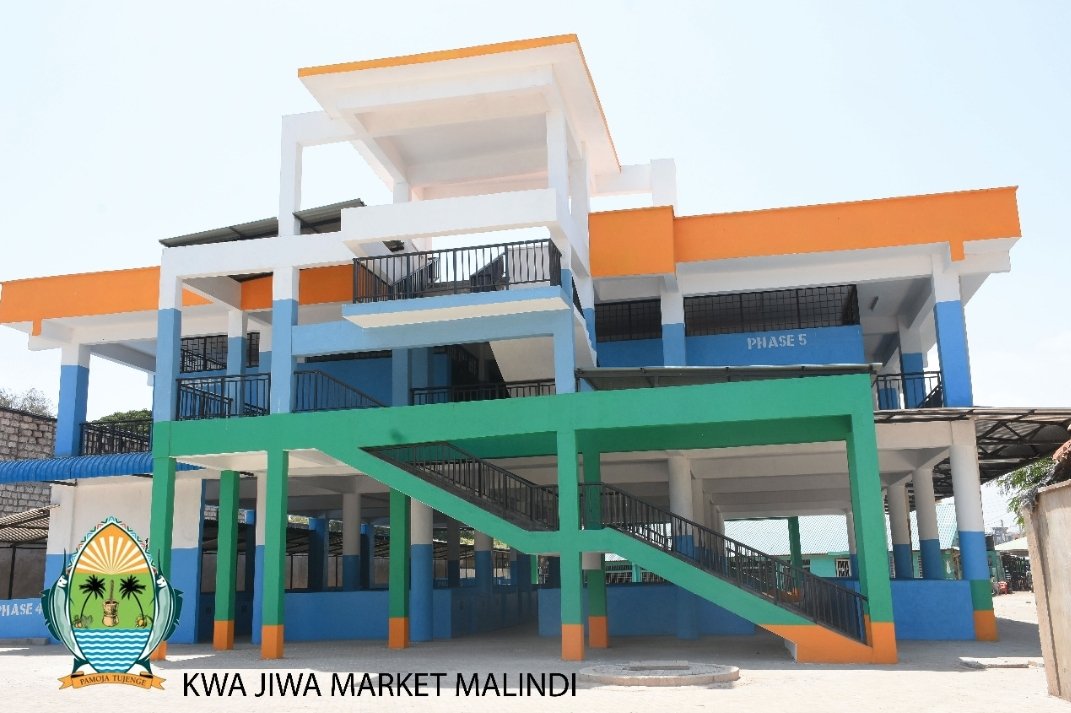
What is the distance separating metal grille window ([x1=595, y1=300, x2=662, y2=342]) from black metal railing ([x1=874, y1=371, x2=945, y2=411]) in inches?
231

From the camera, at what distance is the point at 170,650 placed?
72.4 ft

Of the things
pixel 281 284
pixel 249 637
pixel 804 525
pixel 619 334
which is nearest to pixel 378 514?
pixel 249 637

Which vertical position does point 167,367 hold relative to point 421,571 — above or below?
above

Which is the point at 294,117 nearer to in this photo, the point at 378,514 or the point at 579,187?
the point at 579,187

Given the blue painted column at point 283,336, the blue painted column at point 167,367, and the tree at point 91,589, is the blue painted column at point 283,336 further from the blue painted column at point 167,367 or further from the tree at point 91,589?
the tree at point 91,589

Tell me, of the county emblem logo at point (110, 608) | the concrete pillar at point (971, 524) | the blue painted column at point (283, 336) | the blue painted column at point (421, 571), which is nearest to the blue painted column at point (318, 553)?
the blue painted column at point (421, 571)

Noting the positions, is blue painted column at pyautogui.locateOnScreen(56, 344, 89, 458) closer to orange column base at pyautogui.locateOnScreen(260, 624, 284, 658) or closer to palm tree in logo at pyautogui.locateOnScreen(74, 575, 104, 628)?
orange column base at pyautogui.locateOnScreen(260, 624, 284, 658)

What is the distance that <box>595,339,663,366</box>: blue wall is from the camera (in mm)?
25719

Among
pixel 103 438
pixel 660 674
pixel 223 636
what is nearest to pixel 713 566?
pixel 660 674

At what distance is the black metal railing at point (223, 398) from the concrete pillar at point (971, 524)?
14793 mm

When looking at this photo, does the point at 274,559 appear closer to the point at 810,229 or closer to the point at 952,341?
the point at 810,229

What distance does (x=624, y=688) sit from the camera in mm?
13453

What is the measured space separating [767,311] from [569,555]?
1155 centimetres

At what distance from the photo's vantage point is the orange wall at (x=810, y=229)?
21531 mm
